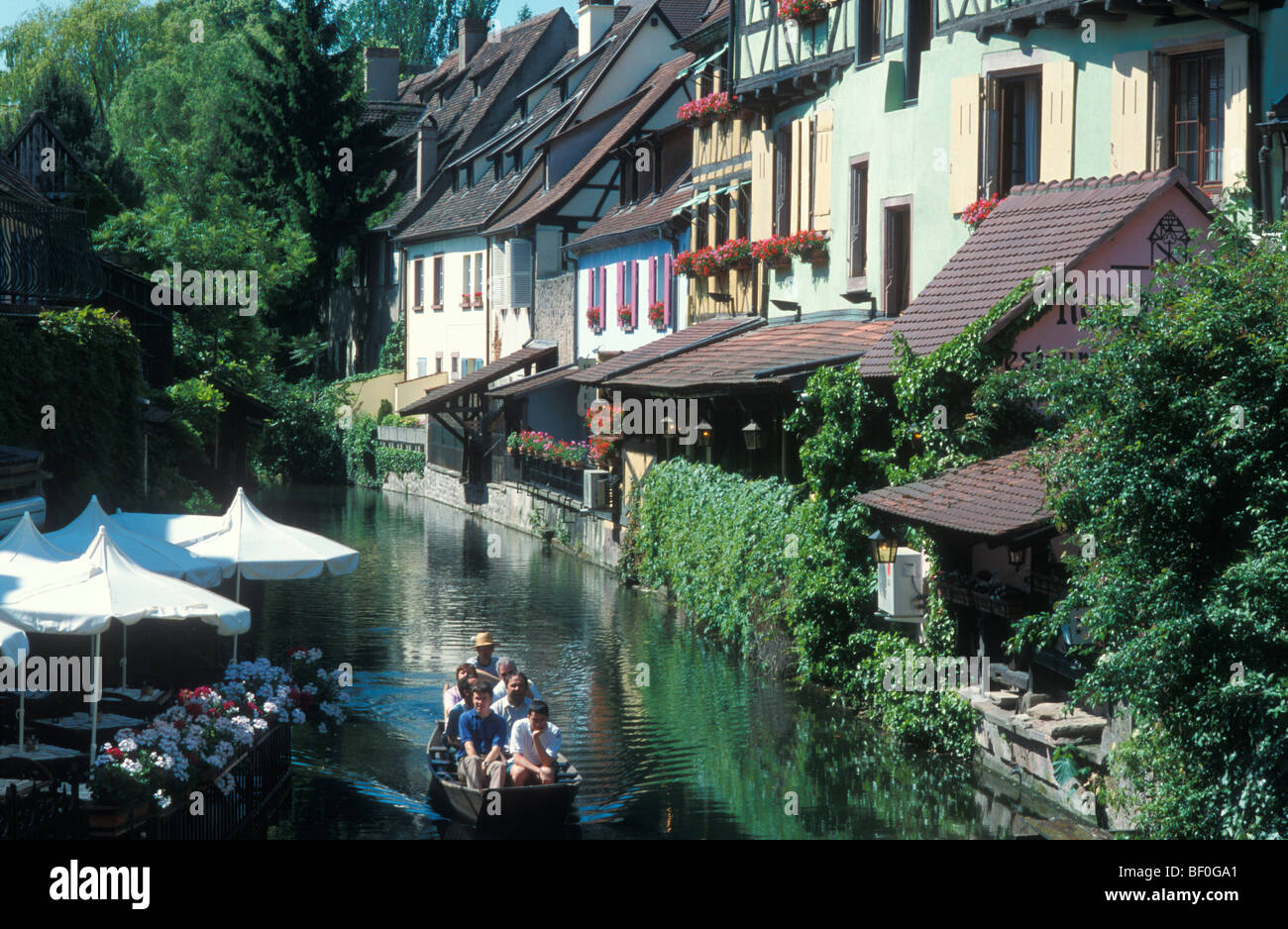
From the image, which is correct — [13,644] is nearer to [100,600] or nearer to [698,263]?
[100,600]

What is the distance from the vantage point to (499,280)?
4406cm

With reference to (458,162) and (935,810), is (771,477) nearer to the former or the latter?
(935,810)

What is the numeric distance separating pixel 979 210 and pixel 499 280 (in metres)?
26.2

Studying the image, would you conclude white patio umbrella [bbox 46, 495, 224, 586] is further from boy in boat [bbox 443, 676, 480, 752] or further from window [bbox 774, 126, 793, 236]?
window [bbox 774, 126, 793, 236]

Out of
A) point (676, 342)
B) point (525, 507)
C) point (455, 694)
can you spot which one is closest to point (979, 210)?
point (455, 694)

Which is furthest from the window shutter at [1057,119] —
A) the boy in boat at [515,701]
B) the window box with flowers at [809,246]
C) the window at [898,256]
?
the boy in boat at [515,701]

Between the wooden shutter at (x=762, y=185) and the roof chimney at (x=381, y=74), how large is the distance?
38.2 m

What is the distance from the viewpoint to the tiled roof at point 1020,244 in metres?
16.1

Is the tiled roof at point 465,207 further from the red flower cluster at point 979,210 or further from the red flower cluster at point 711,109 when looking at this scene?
the red flower cluster at point 979,210

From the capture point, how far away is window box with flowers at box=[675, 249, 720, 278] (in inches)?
1118

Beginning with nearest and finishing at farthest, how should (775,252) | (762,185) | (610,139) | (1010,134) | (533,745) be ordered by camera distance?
(533,745)
(1010,134)
(775,252)
(762,185)
(610,139)

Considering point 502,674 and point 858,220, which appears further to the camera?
point 858,220

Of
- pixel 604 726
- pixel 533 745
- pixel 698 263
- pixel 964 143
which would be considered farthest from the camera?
pixel 698 263

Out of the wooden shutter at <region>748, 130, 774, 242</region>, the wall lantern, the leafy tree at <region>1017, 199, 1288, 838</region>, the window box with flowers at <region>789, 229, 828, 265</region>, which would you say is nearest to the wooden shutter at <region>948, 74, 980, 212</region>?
the window box with flowers at <region>789, 229, 828, 265</region>
